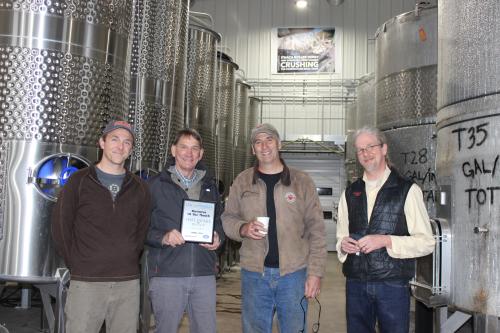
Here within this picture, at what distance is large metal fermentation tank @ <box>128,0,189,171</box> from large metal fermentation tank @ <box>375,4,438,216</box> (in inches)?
119

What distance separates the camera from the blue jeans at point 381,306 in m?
2.88

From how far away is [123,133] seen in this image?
117 inches

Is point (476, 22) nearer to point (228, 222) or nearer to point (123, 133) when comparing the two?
point (228, 222)

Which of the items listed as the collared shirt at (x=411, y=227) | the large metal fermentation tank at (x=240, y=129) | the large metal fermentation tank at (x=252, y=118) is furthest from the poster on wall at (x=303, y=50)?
the collared shirt at (x=411, y=227)

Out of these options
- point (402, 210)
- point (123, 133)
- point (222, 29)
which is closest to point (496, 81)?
point (402, 210)

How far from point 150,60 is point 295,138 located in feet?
33.0

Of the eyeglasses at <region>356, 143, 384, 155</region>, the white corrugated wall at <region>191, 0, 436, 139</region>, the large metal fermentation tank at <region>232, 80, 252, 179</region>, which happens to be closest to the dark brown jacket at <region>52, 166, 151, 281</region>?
the eyeglasses at <region>356, 143, 384, 155</region>

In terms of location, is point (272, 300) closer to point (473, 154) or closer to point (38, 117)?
point (473, 154)

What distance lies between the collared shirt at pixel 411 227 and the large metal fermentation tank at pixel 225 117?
22.2 ft

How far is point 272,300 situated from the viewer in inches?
123

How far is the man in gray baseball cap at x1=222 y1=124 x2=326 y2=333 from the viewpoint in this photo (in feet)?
10.1

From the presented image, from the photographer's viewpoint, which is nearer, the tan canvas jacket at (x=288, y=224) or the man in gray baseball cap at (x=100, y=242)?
the man in gray baseball cap at (x=100, y=242)

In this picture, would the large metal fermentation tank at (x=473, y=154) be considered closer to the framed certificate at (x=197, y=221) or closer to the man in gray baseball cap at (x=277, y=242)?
the man in gray baseball cap at (x=277, y=242)

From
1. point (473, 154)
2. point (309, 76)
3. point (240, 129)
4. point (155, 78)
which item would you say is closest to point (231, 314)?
point (155, 78)
